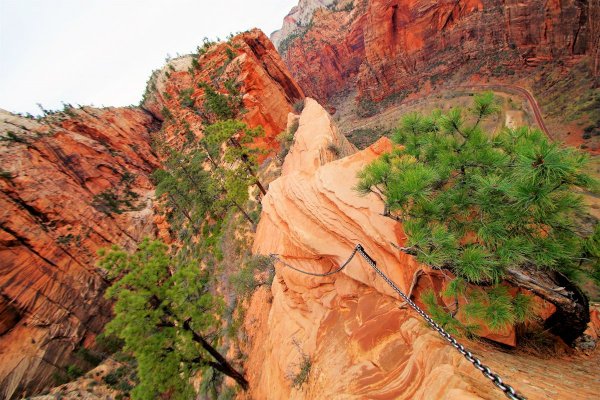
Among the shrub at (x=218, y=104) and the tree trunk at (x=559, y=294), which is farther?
the shrub at (x=218, y=104)

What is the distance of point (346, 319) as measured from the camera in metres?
6.52

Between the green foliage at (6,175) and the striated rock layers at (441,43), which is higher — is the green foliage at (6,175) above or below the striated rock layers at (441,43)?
above

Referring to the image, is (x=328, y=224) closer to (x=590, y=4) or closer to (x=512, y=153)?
(x=512, y=153)

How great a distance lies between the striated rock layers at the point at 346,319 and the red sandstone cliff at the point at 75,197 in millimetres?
21134

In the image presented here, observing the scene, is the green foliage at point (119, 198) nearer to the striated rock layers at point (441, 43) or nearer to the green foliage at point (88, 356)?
the green foliage at point (88, 356)

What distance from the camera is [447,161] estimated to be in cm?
405

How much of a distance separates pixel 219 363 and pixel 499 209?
35.0 feet

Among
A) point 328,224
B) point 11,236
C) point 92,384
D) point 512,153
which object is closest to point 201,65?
point 11,236

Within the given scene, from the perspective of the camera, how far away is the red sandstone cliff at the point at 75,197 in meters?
20.2

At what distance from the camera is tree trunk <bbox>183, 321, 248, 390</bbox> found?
361 inches

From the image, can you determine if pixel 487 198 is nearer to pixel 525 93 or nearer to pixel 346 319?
pixel 346 319

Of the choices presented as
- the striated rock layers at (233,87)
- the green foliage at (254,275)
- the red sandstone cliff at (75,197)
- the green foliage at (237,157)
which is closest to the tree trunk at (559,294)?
the green foliage at (254,275)

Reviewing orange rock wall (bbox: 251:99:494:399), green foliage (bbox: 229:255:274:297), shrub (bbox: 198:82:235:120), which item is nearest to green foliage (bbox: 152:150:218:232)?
shrub (bbox: 198:82:235:120)

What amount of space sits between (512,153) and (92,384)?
2811 centimetres
